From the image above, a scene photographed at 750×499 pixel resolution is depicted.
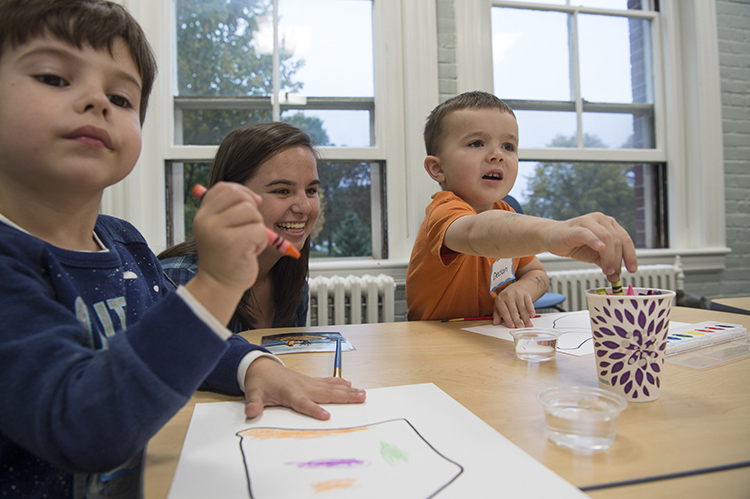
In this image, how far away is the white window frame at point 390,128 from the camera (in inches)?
78.8

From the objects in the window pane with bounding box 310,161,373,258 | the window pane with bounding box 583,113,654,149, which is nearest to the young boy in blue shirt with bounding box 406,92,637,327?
the window pane with bounding box 310,161,373,258

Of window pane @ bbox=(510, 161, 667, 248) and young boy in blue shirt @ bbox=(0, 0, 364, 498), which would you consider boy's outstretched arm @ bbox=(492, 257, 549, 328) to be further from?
window pane @ bbox=(510, 161, 667, 248)

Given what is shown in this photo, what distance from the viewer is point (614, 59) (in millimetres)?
2514

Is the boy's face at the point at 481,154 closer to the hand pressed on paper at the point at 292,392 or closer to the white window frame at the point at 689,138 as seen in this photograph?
the hand pressed on paper at the point at 292,392

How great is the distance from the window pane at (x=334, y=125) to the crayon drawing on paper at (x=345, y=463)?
6.10 ft

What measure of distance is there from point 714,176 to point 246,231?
9.57 feet

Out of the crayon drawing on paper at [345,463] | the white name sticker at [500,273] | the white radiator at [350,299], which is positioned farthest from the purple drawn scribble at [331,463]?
the white radiator at [350,299]

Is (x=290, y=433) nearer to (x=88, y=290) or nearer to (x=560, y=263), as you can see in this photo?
(x=88, y=290)

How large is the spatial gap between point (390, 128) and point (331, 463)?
196 centimetres

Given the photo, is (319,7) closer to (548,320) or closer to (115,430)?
(548,320)

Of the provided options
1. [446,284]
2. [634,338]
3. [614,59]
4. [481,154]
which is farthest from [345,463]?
[614,59]

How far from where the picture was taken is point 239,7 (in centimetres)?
209

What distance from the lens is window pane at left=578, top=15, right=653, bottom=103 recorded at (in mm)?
Answer: 2450

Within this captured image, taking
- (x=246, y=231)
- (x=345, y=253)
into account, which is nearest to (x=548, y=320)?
(x=246, y=231)
